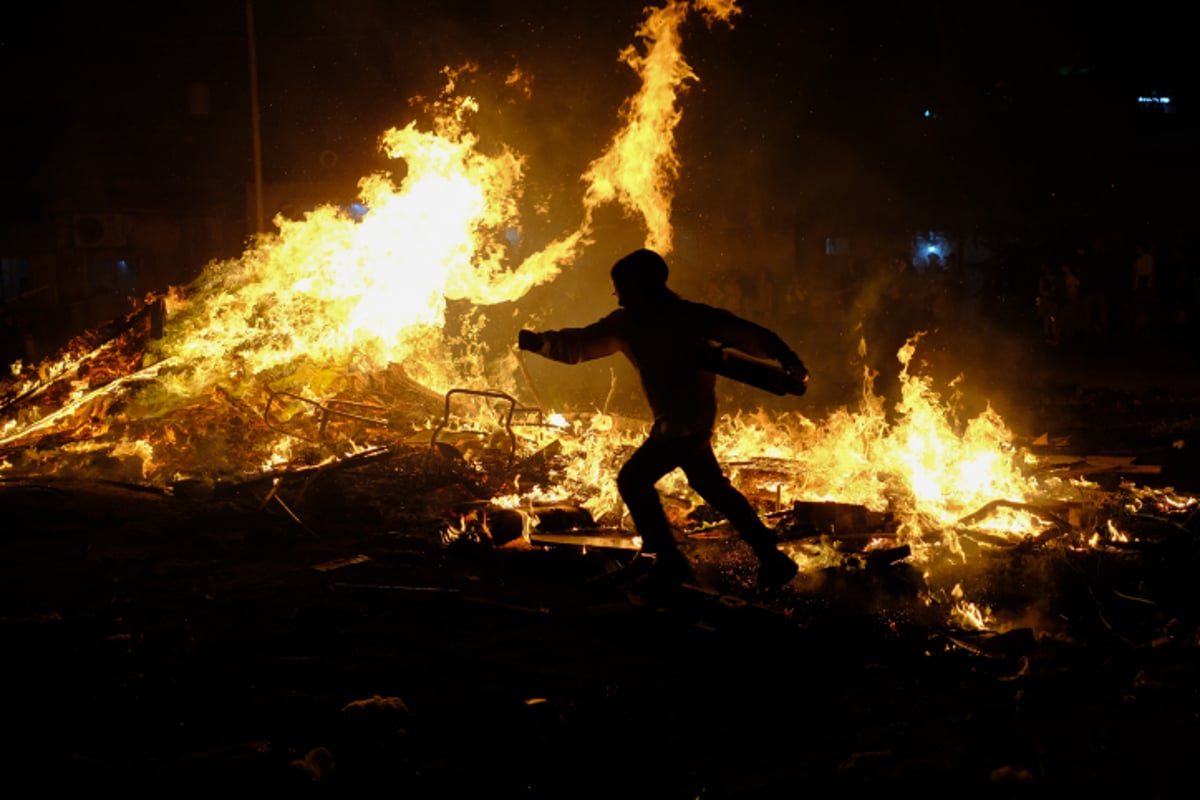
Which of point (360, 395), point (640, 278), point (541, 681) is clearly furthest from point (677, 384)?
point (360, 395)

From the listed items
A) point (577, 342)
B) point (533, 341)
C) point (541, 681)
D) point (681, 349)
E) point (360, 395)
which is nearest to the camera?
point (541, 681)

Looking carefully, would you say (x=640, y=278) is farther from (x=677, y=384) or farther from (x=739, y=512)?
(x=739, y=512)

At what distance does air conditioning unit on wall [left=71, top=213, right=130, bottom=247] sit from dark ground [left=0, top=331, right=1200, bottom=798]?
19.8 metres

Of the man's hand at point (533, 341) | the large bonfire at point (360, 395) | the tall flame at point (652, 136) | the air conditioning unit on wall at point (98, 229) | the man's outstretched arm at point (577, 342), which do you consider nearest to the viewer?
the man's outstretched arm at point (577, 342)

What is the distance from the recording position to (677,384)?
A: 522cm

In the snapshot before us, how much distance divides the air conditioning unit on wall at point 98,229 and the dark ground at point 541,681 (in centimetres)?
1980

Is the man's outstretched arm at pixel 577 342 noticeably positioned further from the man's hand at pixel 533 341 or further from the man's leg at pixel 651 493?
the man's leg at pixel 651 493

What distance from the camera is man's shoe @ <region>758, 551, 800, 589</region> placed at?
5.23 m

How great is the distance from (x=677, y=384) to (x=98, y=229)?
2303 cm

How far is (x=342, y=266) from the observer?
34.6 feet

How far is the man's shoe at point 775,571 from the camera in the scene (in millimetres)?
5234

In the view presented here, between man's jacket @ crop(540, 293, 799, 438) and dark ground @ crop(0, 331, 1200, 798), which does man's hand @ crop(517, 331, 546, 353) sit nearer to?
man's jacket @ crop(540, 293, 799, 438)

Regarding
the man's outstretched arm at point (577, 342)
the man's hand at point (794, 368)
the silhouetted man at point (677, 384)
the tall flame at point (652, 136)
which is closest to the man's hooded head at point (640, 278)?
the silhouetted man at point (677, 384)

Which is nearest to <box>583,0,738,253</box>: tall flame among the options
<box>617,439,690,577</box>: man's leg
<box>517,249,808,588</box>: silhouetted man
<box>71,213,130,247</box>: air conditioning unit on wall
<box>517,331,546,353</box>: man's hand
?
<box>517,331,546,353</box>: man's hand
